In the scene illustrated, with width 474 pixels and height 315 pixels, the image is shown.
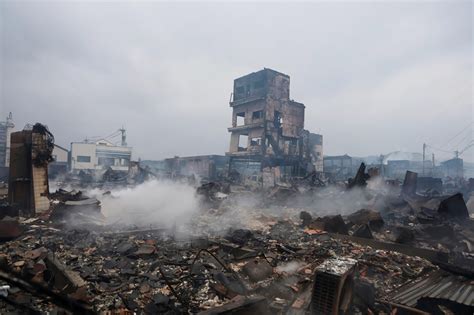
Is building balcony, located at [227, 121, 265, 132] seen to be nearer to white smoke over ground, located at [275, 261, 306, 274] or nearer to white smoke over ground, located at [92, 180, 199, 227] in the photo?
white smoke over ground, located at [92, 180, 199, 227]

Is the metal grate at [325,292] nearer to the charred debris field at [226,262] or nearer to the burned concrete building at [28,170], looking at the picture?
the charred debris field at [226,262]

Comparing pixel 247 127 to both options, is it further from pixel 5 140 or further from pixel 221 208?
pixel 5 140

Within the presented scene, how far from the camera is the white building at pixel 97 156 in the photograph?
47.5m

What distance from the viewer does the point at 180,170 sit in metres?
36.5

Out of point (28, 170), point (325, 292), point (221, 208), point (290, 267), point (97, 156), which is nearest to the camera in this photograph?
point (325, 292)

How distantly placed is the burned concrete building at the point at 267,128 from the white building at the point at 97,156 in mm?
26442

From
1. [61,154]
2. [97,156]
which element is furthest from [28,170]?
[61,154]

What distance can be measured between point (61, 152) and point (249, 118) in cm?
3967

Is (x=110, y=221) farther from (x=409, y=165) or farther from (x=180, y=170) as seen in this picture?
(x=409, y=165)

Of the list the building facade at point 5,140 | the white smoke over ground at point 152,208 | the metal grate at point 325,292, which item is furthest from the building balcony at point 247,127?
the building facade at point 5,140

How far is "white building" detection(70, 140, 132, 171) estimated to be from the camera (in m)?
47.5

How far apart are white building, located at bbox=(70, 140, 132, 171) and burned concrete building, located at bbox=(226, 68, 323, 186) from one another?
26442mm

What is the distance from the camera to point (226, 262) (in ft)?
19.4

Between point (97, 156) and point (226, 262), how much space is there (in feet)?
169
